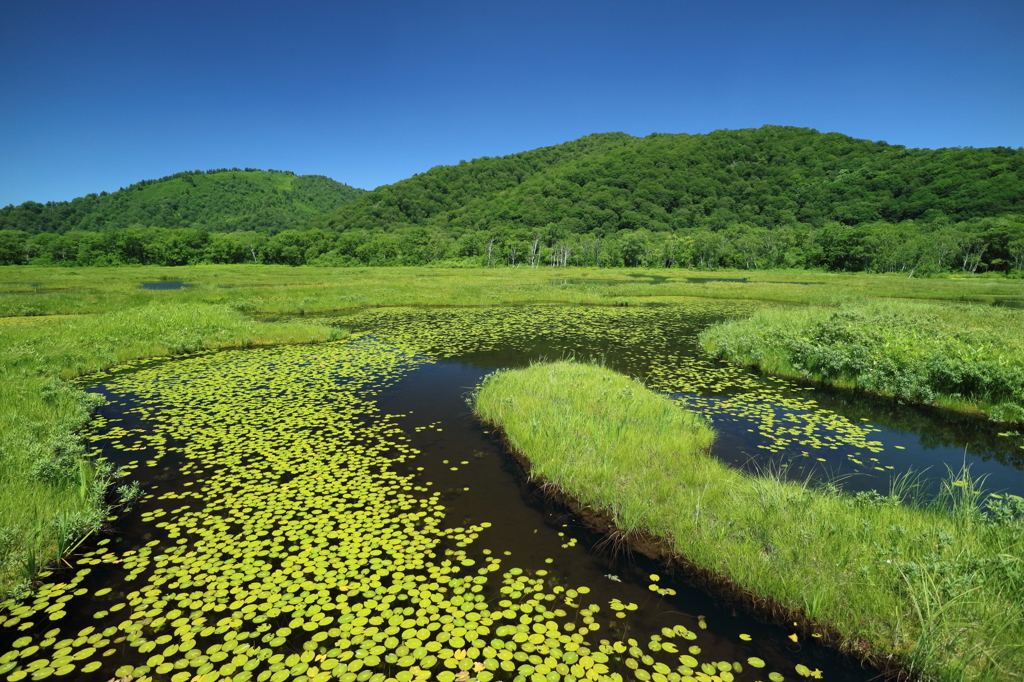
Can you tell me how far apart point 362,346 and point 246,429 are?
8982 millimetres

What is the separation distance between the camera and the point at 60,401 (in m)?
9.66

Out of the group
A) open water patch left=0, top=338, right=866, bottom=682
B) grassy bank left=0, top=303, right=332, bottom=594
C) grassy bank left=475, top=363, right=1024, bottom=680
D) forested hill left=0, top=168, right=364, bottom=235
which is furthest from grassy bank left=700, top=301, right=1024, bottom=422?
forested hill left=0, top=168, right=364, bottom=235

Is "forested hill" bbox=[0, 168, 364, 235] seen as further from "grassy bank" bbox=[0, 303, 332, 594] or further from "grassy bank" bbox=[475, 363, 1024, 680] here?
"grassy bank" bbox=[475, 363, 1024, 680]

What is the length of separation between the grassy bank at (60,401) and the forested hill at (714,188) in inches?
3612

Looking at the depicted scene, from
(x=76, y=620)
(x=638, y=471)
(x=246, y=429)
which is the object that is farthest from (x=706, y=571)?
(x=246, y=429)

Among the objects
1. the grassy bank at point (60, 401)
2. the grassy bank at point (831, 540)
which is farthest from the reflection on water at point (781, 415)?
the grassy bank at point (60, 401)

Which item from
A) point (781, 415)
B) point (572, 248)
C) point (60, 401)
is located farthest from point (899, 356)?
point (572, 248)

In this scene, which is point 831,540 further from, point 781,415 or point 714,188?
point 714,188

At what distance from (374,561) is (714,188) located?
489ft

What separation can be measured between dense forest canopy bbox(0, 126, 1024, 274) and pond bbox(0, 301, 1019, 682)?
277 feet

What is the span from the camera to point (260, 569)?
5066mm

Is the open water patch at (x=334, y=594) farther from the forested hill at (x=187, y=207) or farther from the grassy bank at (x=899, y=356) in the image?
the forested hill at (x=187, y=207)

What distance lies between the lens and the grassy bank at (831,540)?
376cm

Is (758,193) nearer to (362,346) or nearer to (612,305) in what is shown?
(612,305)
